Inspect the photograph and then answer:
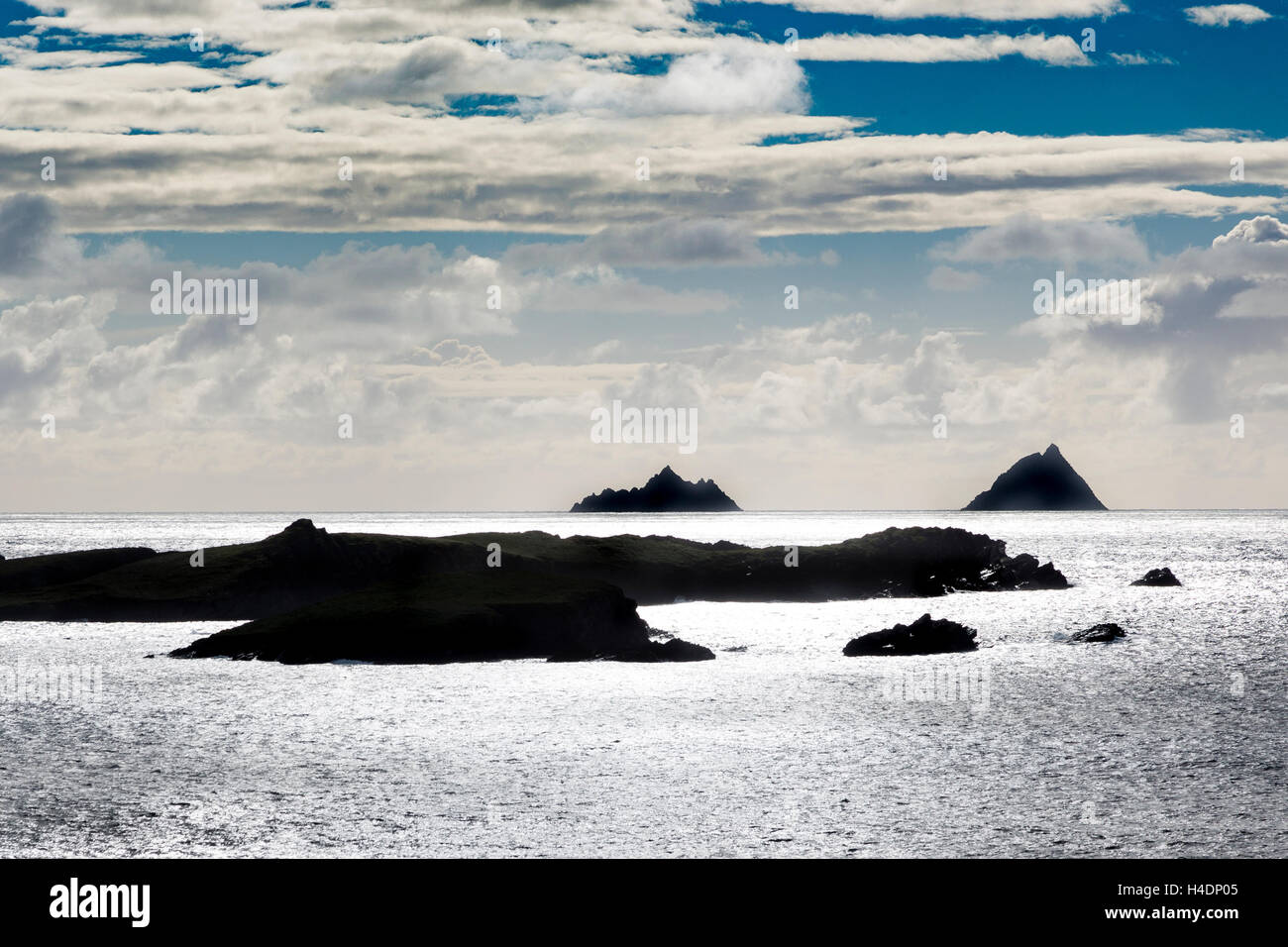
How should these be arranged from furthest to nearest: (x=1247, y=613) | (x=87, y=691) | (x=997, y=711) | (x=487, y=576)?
(x=1247, y=613), (x=487, y=576), (x=87, y=691), (x=997, y=711)

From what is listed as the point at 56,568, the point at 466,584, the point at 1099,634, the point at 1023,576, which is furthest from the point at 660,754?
the point at 1023,576

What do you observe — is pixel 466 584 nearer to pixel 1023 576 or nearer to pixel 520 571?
pixel 520 571

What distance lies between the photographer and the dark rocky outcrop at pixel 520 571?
8050 cm

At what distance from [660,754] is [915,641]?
106 ft

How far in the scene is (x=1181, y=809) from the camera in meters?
30.2

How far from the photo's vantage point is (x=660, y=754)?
1524 inches

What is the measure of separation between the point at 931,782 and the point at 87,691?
38009mm

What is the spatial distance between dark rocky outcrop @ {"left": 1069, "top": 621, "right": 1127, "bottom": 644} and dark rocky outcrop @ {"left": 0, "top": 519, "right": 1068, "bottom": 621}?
1150 inches

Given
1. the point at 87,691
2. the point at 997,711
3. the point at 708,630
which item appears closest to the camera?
the point at 997,711

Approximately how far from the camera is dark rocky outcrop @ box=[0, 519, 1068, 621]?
80.5m

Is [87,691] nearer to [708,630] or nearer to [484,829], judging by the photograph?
[484,829]

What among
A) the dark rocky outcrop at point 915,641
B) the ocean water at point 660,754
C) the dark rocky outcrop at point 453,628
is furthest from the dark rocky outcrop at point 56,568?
the dark rocky outcrop at point 915,641
